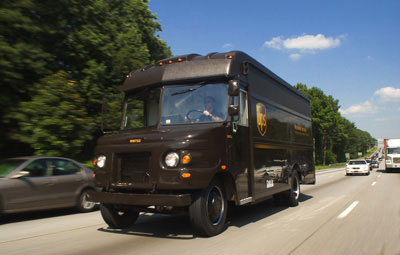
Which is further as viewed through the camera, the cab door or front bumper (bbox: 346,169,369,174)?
front bumper (bbox: 346,169,369,174)

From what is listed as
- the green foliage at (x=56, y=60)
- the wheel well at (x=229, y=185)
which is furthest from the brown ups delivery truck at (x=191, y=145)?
the green foliage at (x=56, y=60)

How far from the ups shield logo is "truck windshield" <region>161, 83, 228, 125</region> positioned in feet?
5.18

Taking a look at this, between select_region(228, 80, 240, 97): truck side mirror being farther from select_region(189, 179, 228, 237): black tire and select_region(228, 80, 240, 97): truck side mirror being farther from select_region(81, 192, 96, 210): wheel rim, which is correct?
select_region(81, 192, 96, 210): wheel rim

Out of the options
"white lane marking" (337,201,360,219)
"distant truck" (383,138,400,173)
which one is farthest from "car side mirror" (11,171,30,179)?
"distant truck" (383,138,400,173)

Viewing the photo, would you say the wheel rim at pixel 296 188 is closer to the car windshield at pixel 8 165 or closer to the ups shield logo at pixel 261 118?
the ups shield logo at pixel 261 118

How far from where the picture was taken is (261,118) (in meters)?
7.76

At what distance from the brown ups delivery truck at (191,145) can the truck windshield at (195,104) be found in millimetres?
17

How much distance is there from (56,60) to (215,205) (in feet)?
38.0

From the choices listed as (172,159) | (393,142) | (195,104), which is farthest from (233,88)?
(393,142)

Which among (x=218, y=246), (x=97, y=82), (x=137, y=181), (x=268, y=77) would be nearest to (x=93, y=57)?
(x=97, y=82)

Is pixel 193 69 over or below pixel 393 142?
below

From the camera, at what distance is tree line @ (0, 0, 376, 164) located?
1184cm

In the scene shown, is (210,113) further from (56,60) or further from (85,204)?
(56,60)

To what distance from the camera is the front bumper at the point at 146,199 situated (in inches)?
205
